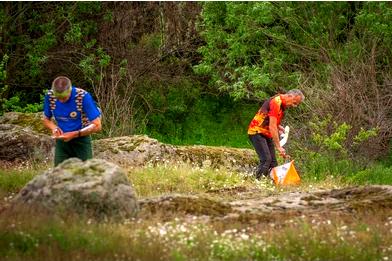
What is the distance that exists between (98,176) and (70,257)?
4.75 ft

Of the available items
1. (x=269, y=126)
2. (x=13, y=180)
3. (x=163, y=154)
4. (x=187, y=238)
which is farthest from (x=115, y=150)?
(x=187, y=238)

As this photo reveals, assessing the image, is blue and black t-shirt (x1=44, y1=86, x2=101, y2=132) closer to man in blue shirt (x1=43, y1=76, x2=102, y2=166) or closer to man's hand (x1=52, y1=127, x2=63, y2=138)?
man in blue shirt (x1=43, y1=76, x2=102, y2=166)

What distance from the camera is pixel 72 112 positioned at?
10.5 meters

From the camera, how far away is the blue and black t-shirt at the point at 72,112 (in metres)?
10.4

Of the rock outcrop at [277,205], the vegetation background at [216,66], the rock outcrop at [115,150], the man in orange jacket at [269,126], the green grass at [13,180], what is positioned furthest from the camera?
the vegetation background at [216,66]

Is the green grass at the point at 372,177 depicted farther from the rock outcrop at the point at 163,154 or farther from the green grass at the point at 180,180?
the rock outcrop at the point at 163,154

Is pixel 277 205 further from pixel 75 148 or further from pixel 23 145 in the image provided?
pixel 23 145

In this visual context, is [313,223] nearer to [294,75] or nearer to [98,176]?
[98,176]

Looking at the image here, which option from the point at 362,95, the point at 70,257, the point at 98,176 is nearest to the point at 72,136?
the point at 98,176

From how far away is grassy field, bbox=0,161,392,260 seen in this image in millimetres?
7996

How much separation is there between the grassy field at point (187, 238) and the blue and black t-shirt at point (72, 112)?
5.02 feet

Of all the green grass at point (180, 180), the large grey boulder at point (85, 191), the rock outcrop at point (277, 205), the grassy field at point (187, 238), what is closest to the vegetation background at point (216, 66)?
the green grass at point (180, 180)

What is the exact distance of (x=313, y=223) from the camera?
361 inches

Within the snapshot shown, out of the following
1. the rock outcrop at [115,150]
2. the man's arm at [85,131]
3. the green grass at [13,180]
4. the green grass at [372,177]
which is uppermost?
the man's arm at [85,131]
